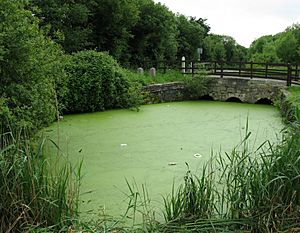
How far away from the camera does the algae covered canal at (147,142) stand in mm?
4309

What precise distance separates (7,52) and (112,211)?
2.21m

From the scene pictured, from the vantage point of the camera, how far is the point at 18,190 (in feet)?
9.04

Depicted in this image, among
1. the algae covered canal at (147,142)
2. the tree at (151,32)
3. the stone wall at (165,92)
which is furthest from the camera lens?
the tree at (151,32)

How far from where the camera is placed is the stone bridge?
1229 centimetres

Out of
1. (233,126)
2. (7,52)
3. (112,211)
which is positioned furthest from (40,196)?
(233,126)

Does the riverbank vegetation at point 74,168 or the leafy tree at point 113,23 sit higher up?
the leafy tree at point 113,23

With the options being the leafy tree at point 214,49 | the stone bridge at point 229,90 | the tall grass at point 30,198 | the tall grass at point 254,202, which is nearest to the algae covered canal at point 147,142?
Answer: the tall grass at point 30,198

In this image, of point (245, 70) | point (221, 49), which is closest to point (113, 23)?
point (245, 70)

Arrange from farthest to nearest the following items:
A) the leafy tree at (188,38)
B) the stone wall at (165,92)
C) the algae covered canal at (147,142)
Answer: the leafy tree at (188,38)
the stone wall at (165,92)
the algae covered canal at (147,142)

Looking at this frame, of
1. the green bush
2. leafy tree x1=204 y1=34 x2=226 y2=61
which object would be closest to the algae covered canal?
the green bush

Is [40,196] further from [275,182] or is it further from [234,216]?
[275,182]

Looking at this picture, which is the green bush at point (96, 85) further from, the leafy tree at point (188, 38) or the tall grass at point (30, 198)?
the leafy tree at point (188, 38)

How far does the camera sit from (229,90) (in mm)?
13328

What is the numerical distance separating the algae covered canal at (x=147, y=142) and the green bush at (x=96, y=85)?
15.1 inches
